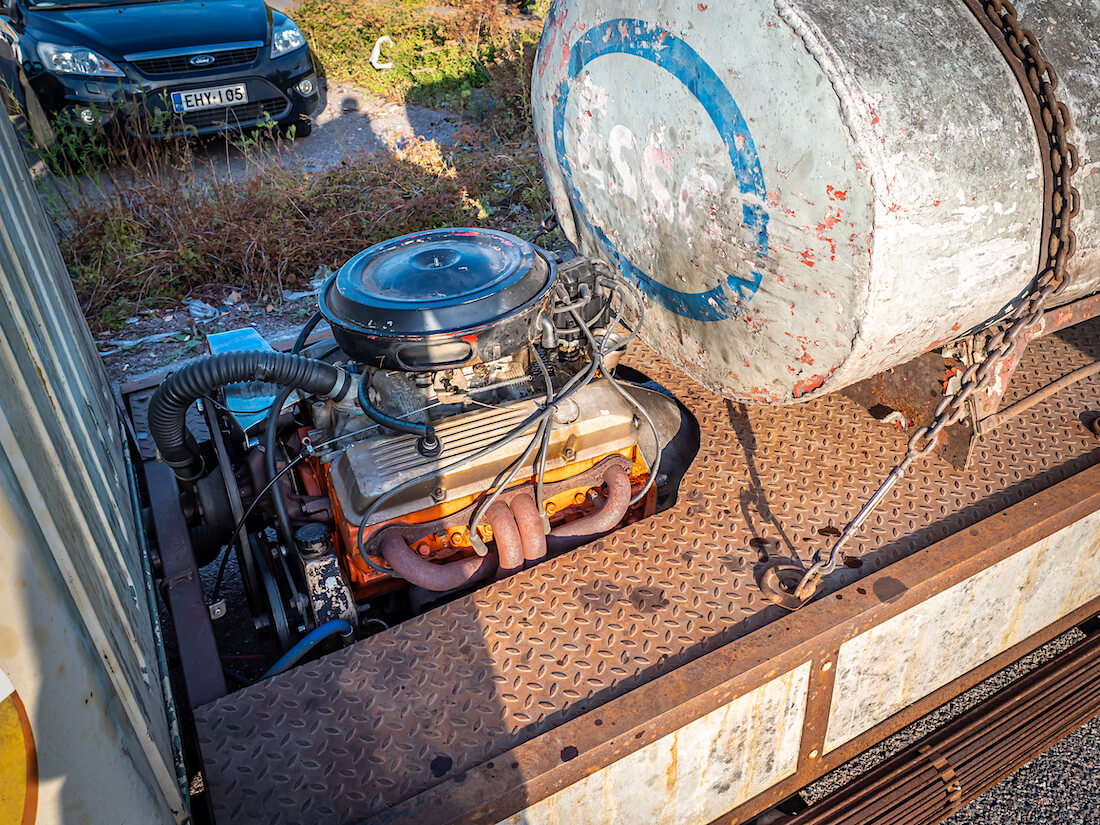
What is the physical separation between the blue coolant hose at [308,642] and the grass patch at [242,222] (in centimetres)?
340

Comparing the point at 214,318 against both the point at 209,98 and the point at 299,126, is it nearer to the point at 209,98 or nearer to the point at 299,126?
the point at 209,98

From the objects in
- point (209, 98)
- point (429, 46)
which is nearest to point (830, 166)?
point (209, 98)

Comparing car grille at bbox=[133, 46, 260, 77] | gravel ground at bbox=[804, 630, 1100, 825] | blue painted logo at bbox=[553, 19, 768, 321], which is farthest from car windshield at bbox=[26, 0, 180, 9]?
gravel ground at bbox=[804, 630, 1100, 825]

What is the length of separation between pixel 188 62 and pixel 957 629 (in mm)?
6580

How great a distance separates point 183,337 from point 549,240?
2.25m

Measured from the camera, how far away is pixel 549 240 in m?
4.98

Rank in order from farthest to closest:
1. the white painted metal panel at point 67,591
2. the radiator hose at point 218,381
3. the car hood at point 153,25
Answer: the car hood at point 153,25 → the radiator hose at point 218,381 → the white painted metal panel at point 67,591

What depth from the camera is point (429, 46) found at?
977cm

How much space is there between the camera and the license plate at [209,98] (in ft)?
20.5

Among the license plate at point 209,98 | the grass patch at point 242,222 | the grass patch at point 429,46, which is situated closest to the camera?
the grass patch at point 242,222

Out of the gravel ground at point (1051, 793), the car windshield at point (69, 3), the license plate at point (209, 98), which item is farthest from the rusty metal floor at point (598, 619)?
the car windshield at point (69, 3)

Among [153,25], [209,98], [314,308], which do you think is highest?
[153,25]

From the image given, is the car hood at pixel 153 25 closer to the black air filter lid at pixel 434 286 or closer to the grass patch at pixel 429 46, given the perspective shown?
the grass patch at pixel 429 46

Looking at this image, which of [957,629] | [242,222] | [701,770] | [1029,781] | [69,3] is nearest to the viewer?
[701,770]
